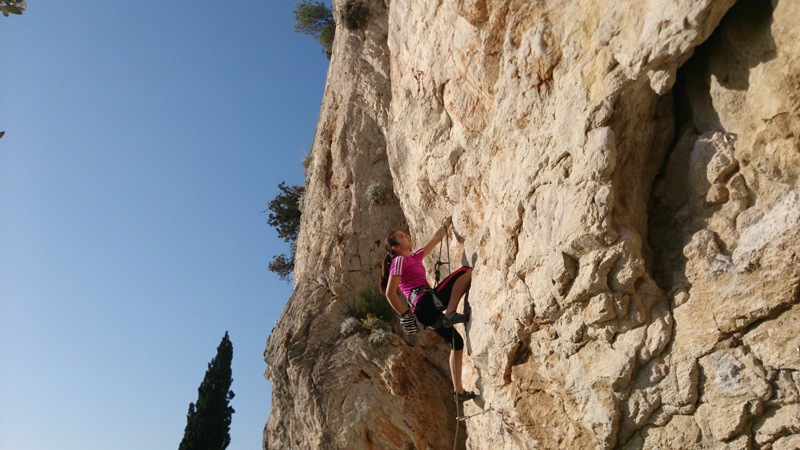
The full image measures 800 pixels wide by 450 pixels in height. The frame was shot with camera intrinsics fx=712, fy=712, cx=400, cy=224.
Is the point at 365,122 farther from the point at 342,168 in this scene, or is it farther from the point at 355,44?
the point at 355,44

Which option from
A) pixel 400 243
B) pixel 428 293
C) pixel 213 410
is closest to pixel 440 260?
pixel 400 243

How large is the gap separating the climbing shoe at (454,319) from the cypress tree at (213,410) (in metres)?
12.5

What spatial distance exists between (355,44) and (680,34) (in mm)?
9389

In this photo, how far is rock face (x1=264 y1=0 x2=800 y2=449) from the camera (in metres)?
5.89

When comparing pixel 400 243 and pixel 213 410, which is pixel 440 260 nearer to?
pixel 400 243

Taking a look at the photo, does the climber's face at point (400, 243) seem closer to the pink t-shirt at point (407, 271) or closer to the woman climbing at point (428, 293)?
→ the woman climbing at point (428, 293)

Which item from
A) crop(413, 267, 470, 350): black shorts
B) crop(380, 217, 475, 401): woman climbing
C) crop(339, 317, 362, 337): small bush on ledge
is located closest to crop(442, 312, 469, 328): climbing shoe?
crop(380, 217, 475, 401): woman climbing

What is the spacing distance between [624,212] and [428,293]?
3131 millimetres

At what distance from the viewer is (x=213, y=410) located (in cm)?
1972

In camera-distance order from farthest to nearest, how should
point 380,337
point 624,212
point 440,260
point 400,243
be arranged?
point 380,337
point 440,260
point 400,243
point 624,212

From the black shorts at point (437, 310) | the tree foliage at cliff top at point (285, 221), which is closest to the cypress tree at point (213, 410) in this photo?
the tree foliage at cliff top at point (285, 221)

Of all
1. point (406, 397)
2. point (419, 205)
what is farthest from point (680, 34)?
point (406, 397)

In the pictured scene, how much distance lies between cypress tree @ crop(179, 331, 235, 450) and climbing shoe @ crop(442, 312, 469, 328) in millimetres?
12459

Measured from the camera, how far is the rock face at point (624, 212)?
19.3ft
